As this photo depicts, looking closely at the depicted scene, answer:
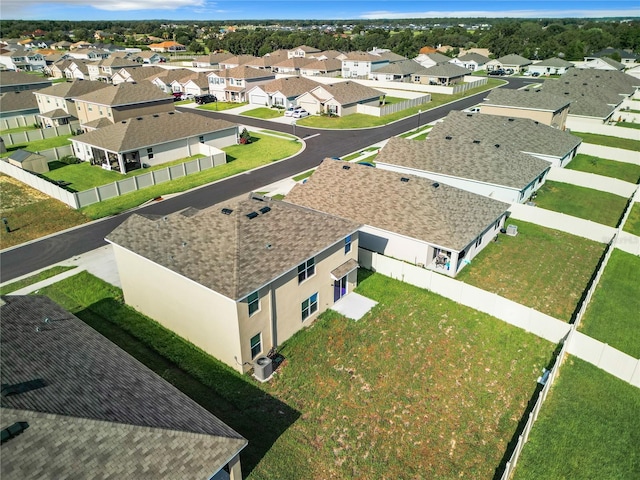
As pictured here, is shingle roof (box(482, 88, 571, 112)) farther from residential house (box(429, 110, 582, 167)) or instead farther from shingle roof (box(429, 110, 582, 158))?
shingle roof (box(429, 110, 582, 158))

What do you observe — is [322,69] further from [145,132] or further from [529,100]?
[145,132]

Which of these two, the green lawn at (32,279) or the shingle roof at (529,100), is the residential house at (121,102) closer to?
the green lawn at (32,279)

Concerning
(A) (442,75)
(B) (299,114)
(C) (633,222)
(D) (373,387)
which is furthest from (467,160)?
(A) (442,75)

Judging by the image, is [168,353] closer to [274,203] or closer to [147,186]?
[274,203]

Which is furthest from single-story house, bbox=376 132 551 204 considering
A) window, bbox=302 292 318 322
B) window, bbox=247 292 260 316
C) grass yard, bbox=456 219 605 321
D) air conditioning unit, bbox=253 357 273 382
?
air conditioning unit, bbox=253 357 273 382

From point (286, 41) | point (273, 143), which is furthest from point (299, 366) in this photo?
point (286, 41)

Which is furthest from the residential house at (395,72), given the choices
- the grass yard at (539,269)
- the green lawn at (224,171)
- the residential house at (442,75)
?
the grass yard at (539,269)
